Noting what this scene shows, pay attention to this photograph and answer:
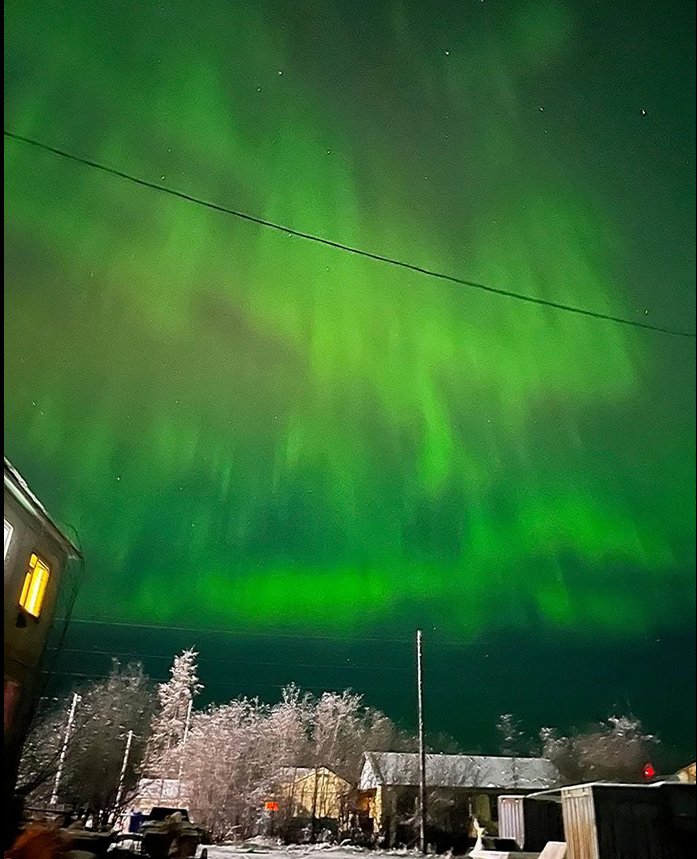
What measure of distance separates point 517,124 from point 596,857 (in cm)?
190

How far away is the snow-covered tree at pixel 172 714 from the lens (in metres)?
1.51

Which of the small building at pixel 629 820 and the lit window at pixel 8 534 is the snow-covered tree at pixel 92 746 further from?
the small building at pixel 629 820

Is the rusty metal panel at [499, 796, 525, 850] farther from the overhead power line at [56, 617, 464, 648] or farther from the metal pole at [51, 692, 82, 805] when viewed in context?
the metal pole at [51, 692, 82, 805]

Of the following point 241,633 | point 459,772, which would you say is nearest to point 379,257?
point 241,633

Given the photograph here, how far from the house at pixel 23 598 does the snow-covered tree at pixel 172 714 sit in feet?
0.82

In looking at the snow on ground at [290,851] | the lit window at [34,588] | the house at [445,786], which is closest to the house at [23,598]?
the lit window at [34,588]

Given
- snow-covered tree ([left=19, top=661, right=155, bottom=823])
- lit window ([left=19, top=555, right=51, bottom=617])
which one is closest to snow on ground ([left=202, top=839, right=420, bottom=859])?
snow-covered tree ([left=19, top=661, right=155, bottom=823])

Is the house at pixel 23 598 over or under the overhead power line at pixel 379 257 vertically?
under

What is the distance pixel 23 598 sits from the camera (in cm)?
151

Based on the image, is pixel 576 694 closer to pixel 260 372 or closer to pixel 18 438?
pixel 260 372

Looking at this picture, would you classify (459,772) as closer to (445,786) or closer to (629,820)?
(445,786)

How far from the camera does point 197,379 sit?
190 cm

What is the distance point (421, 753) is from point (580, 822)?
0.38 meters

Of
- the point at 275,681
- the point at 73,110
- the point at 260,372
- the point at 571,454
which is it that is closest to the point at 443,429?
the point at 571,454
